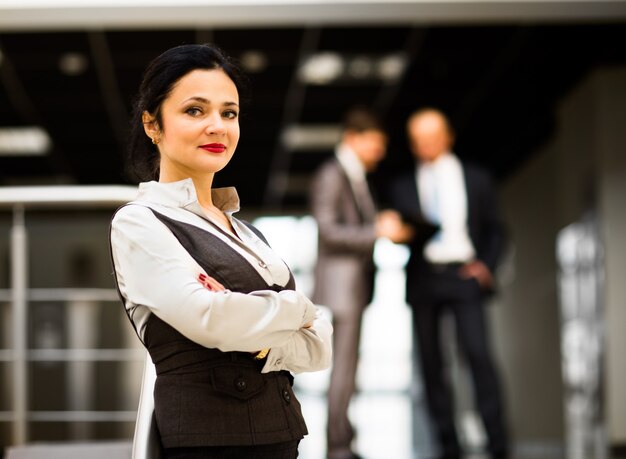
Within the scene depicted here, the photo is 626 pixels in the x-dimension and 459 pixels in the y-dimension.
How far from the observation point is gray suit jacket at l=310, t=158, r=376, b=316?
15.0 feet

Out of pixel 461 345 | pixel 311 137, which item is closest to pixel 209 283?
pixel 461 345

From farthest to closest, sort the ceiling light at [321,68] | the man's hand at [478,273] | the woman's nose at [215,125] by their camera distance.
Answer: the ceiling light at [321,68] < the man's hand at [478,273] < the woman's nose at [215,125]

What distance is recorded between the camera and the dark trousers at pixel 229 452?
1.52 metres

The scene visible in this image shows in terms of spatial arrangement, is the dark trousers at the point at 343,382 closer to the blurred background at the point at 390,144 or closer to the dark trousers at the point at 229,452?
the blurred background at the point at 390,144

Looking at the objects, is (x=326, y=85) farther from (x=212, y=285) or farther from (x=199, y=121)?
(x=212, y=285)

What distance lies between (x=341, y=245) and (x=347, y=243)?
0.03 metres

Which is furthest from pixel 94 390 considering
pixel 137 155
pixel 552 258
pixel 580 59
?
pixel 137 155

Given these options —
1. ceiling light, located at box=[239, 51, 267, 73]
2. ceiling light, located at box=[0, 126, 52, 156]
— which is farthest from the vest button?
ceiling light, located at box=[0, 126, 52, 156]

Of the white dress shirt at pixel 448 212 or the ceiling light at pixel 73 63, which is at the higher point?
the ceiling light at pixel 73 63

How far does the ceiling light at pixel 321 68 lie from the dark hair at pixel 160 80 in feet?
21.1

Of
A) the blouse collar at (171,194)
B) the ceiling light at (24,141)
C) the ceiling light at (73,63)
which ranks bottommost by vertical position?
the blouse collar at (171,194)

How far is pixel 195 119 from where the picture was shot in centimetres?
163

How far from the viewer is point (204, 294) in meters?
1.47

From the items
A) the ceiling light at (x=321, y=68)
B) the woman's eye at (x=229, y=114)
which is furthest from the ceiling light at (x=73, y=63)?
the woman's eye at (x=229, y=114)
